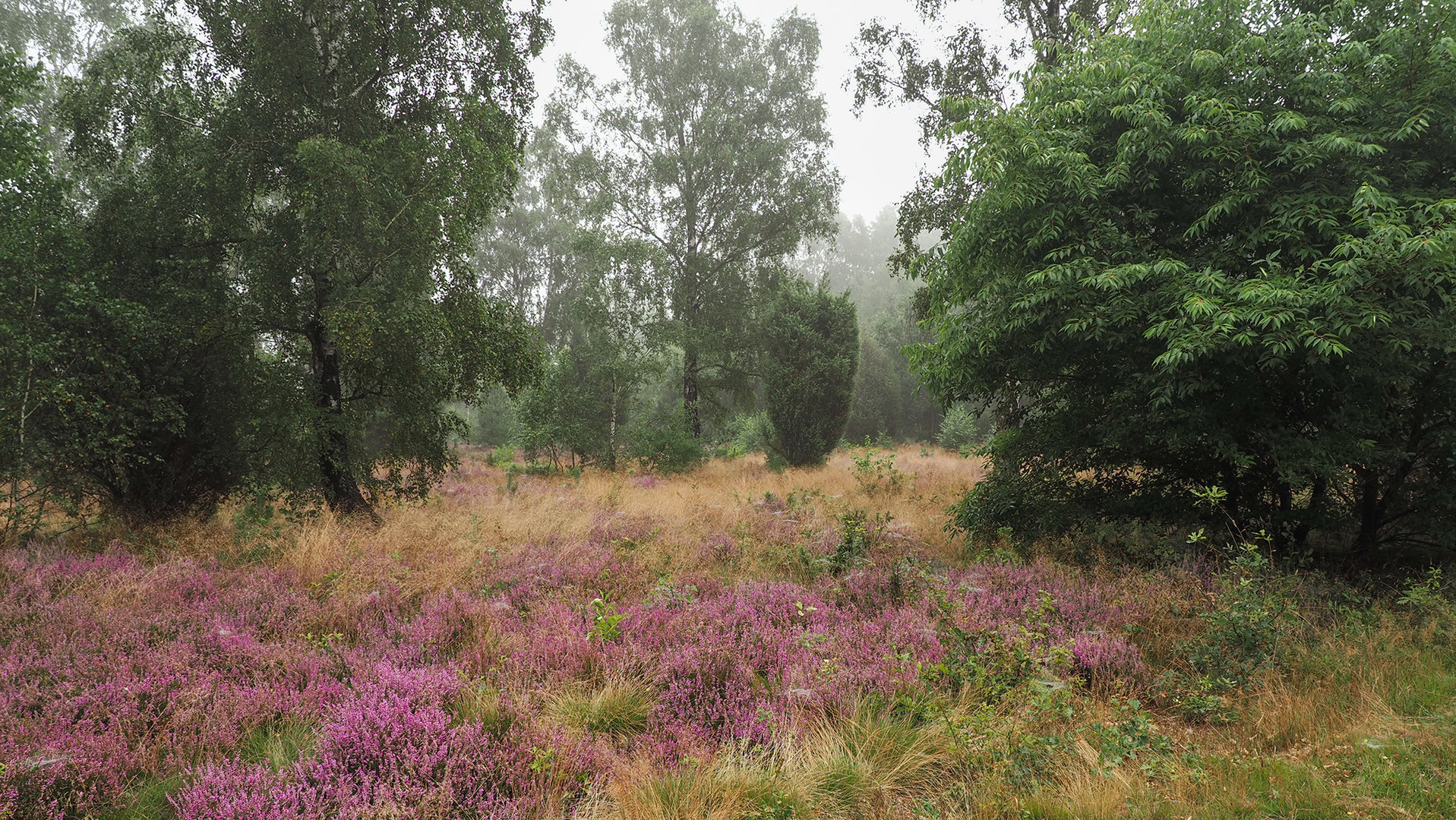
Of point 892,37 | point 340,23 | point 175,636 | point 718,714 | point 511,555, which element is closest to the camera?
point 718,714

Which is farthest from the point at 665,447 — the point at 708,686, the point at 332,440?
the point at 708,686

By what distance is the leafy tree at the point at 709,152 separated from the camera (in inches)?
743

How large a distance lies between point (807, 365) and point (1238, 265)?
1207 cm

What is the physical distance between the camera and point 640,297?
59.6ft

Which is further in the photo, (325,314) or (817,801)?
(325,314)

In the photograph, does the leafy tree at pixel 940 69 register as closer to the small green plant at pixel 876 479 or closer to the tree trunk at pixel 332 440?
the small green plant at pixel 876 479

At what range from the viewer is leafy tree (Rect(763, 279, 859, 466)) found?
17.5 meters

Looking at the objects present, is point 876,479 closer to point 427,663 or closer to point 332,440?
point 332,440

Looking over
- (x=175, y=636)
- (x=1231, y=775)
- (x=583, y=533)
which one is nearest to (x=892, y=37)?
(x=583, y=533)

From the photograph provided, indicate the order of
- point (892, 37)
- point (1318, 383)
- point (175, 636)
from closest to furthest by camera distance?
point (175, 636) → point (1318, 383) → point (892, 37)

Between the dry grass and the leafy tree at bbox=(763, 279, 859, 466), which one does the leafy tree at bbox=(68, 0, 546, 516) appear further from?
the leafy tree at bbox=(763, 279, 859, 466)

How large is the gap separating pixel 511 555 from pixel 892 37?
13722mm

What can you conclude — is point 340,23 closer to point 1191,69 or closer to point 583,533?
point 583,533

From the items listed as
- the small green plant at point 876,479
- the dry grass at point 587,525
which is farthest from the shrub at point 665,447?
the small green plant at point 876,479
